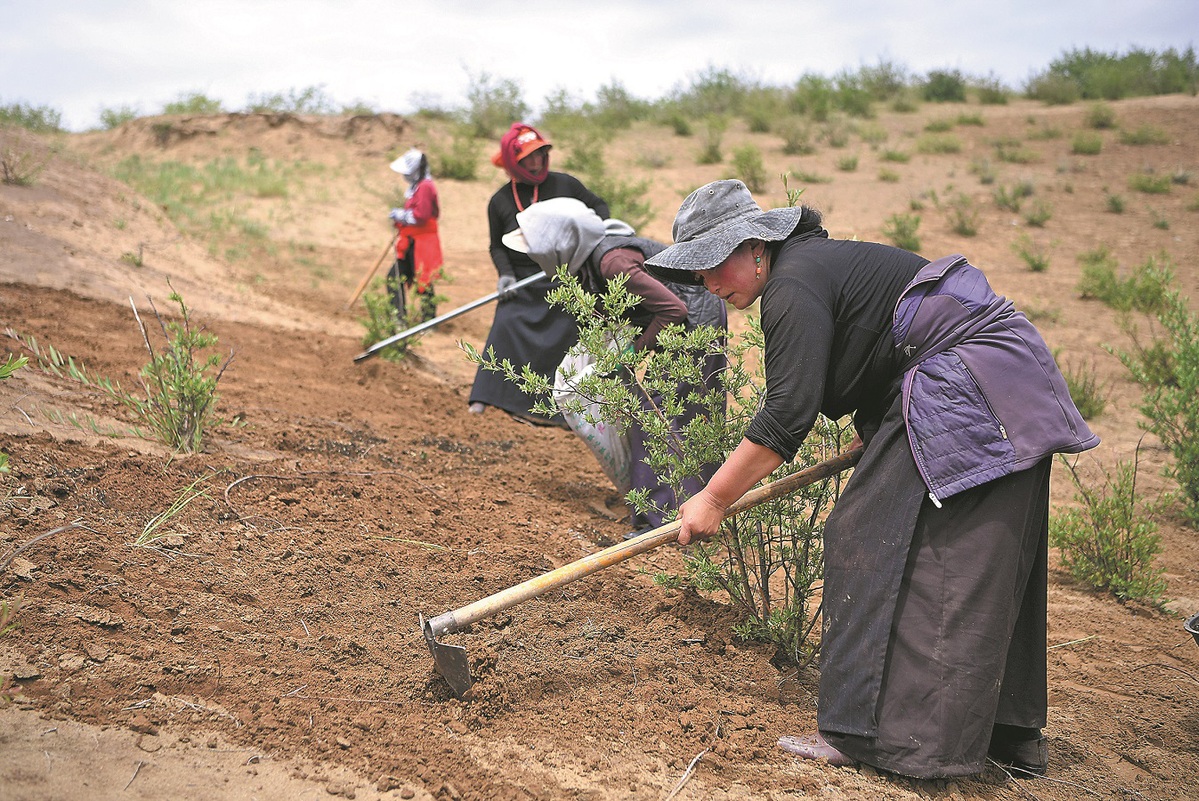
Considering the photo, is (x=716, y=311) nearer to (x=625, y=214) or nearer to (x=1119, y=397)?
(x=1119, y=397)

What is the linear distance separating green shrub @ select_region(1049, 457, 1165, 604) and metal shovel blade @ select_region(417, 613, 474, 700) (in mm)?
2771

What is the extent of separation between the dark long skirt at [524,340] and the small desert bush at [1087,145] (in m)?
11.7

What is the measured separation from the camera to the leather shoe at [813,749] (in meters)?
2.42

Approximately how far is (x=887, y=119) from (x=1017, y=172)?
4434 millimetres

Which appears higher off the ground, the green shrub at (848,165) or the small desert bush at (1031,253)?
the green shrub at (848,165)

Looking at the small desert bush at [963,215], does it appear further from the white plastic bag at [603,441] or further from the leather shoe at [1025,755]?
the leather shoe at [1025,755]

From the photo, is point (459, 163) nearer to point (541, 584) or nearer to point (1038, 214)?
point (1038, 214)

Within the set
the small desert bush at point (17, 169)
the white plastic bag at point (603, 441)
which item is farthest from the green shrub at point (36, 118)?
the white plastic bag at point (603, 441)

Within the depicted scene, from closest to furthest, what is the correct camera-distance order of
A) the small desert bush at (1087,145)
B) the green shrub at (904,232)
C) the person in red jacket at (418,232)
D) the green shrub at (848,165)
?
1. the person in red jacket at (418,232)
2. the green shrub at (904,232)
3. the green shrub at (848,165)
4. the small desert bush at (1087,145)

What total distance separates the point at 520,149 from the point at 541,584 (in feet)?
12.3

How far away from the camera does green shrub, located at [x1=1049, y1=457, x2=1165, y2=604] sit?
396 cm

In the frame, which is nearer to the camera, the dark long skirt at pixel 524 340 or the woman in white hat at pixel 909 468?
the woman in white hat at pixel 909 468

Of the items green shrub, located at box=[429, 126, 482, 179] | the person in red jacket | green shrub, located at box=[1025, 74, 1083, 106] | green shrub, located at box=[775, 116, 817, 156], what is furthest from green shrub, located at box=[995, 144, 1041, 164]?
the person in red jacket

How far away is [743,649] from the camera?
303cm
